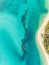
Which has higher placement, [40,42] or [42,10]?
[42,10]

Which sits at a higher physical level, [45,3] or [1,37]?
[45,3]

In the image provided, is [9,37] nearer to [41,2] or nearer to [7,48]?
[7,48]

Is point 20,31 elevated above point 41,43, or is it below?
above

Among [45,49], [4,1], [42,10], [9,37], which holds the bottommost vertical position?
[45,49]

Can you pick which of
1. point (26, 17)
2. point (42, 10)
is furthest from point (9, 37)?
point (42, 10)

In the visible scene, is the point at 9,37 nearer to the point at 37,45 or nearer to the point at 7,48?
the point at 7,48

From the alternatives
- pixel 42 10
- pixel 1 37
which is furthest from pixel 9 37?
pixel 42 10
